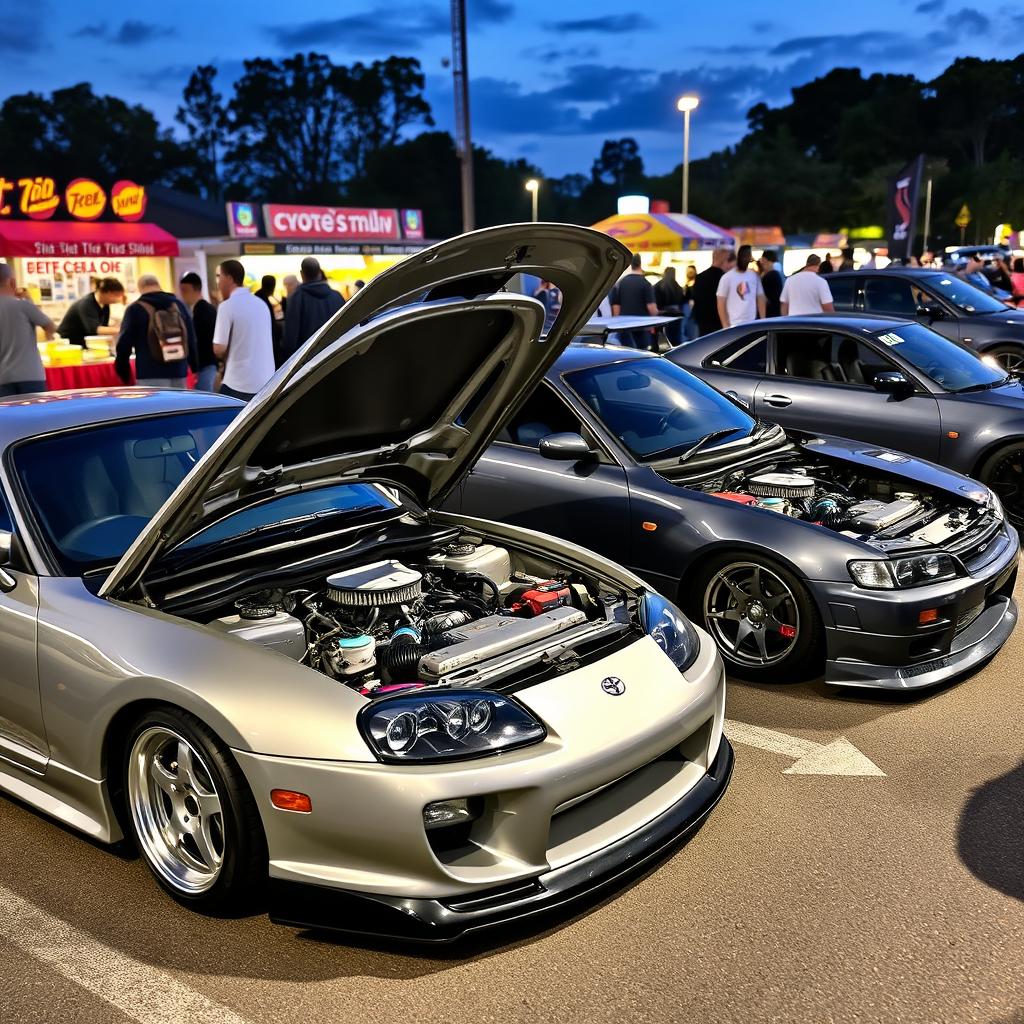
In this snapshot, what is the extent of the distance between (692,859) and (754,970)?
0.59 m

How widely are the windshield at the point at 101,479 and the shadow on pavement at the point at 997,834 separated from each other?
3.00 m

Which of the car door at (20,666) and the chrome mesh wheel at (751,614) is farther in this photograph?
the chrome mesh wheel at (751,614)

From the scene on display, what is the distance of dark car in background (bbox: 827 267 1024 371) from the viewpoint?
1102cm

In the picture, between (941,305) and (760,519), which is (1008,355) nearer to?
(941,305)

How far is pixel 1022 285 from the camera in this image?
19016mm

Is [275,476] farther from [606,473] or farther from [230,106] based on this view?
[230,106]

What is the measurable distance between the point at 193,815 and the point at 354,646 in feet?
2.28

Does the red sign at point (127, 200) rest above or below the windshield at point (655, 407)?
above

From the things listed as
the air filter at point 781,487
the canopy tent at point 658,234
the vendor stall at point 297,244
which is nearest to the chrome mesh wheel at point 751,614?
the air filter at point 781,487

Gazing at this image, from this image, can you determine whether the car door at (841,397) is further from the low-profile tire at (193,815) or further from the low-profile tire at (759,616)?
the low-profile tire at (193,815)

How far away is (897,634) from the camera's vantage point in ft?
14.7

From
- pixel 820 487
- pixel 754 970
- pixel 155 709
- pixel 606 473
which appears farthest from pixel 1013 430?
pixel 155 709

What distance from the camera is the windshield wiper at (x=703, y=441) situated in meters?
5.58

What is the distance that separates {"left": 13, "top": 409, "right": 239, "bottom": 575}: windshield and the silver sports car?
1 cm
